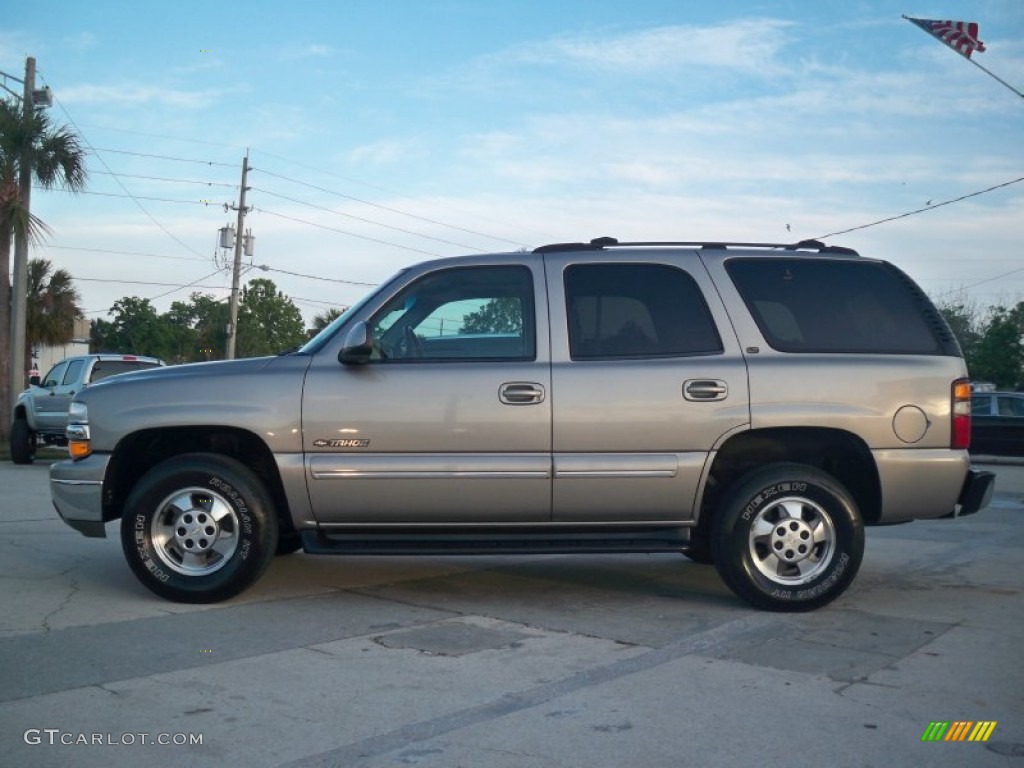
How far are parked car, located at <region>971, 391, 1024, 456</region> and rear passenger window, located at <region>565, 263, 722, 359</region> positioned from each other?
17.2 meters

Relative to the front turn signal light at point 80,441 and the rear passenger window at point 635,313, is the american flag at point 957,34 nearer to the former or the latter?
the rear passenger window at point 635,313

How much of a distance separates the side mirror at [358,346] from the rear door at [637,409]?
1062mm

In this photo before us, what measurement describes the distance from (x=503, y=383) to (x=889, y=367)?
224cm

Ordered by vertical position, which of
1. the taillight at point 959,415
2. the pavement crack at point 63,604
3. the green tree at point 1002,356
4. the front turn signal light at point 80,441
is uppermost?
the green tree at point 1002,356

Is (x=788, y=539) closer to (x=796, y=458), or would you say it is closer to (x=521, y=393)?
(x=796, y=458)

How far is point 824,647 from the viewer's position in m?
5.50

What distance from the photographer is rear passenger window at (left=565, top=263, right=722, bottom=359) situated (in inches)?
249

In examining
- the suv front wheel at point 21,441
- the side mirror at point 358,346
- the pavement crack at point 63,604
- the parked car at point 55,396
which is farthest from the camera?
the suv front wheel at point 21,441

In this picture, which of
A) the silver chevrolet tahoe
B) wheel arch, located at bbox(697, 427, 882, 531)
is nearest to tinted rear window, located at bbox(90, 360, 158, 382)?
the silver chevrolet tahoe

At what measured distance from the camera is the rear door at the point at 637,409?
6.11 metres

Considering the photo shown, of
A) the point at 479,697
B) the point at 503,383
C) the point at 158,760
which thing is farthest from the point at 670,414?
the point at 158,760

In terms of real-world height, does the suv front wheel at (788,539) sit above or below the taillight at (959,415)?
below

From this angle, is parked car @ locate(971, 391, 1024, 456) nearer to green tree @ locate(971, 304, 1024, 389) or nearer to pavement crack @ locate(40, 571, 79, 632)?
pavement crack @ locate(40, 571, 79, 632)

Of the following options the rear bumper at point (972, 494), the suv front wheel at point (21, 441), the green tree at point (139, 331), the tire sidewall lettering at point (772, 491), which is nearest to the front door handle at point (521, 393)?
the tire sidewall lettering at point (772, 491)
